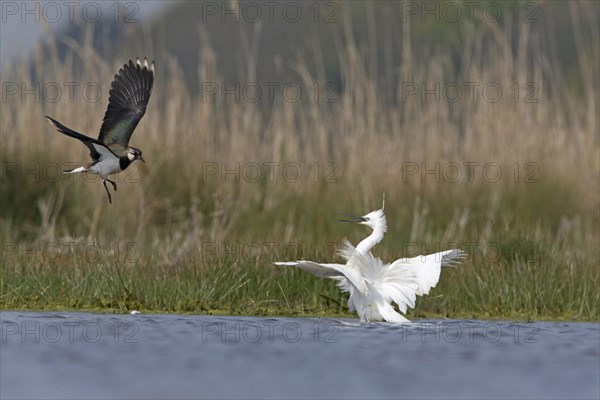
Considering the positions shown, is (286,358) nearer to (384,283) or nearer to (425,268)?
(384,283)

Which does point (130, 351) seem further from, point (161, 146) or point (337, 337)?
point (161, 146)

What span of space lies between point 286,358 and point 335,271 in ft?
2.85

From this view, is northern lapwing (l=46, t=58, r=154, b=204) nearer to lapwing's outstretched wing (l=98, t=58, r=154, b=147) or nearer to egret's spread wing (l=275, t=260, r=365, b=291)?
lapwing's outstretched wing (l=98, t=58, r=154, b=147)

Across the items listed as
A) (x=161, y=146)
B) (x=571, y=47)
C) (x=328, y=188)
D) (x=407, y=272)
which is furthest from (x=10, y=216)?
(x=571, y=47)

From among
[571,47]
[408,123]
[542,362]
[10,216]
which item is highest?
[571,47]

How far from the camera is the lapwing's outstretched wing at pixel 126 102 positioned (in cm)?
816

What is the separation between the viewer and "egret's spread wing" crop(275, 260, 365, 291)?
7359 mm

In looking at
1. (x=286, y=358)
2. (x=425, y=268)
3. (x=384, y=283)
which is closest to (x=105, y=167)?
(x=286, y=358)

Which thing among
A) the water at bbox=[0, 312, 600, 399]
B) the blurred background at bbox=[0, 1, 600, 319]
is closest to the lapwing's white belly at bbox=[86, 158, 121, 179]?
the water at bbox=[0, 312, 600, 399]

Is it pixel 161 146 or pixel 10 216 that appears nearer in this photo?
pixel 10 216

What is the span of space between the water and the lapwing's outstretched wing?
1.14 m

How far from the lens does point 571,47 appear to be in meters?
49.0

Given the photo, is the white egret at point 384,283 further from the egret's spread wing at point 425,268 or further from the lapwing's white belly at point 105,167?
the lapwing's white belly at point 105,167

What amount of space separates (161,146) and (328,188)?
1676 millimetres
